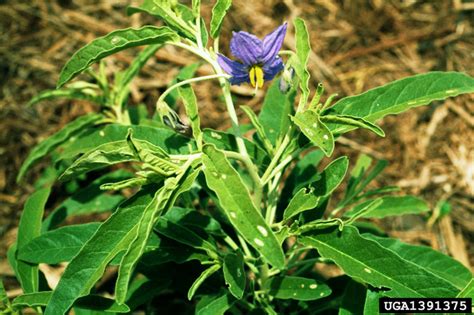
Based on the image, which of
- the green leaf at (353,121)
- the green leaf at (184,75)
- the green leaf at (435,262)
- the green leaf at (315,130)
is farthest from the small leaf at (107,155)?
the green leaf at (435,262)

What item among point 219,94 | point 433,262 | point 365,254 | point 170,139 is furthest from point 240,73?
point 219,94

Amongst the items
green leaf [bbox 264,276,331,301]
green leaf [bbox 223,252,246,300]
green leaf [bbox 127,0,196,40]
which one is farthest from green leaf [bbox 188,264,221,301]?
green leaf [bbox 127,0,196,40]

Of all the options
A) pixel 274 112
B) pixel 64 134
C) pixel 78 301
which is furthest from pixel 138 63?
pixel 78 301

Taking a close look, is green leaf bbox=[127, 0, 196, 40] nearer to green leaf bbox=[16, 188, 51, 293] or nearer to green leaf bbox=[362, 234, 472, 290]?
green leaf bbox=[16, 188, 51, 293]

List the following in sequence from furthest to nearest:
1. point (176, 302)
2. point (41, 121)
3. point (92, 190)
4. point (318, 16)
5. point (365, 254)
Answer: point (318, 16) → point (41, 121) → point (176, 302) → point (92, 190) → point (365, 254)

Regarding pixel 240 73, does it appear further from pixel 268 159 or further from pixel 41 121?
pixel 41 121

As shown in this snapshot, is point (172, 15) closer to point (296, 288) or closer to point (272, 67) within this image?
point (272, 67)
